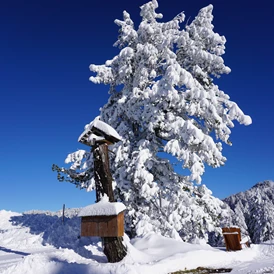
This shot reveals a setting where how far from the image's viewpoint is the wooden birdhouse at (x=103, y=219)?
7.47 meters

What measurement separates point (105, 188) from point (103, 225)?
104 centimetres

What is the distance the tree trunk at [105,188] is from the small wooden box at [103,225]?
312 millimetres

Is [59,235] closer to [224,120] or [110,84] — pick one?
[110,84]

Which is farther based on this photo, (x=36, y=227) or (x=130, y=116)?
(x=36, y=227)

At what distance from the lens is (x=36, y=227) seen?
17.0m

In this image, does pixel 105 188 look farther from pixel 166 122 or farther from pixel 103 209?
pixel 166 122

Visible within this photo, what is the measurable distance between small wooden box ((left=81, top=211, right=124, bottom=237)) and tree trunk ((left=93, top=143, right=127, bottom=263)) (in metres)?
0.31

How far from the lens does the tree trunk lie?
7.71 metres

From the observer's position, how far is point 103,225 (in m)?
7.59

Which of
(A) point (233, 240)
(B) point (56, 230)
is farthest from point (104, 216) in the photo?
(B) point (56, 230)

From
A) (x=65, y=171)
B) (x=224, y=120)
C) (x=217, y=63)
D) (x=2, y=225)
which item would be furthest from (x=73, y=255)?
(x=2, y=225)

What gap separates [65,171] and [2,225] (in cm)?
843

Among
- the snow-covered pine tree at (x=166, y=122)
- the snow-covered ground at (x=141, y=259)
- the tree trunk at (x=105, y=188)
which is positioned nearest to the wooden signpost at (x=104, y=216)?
the tree trunk at (x=105, y=188)

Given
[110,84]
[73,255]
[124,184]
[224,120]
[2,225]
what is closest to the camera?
[73,255]
